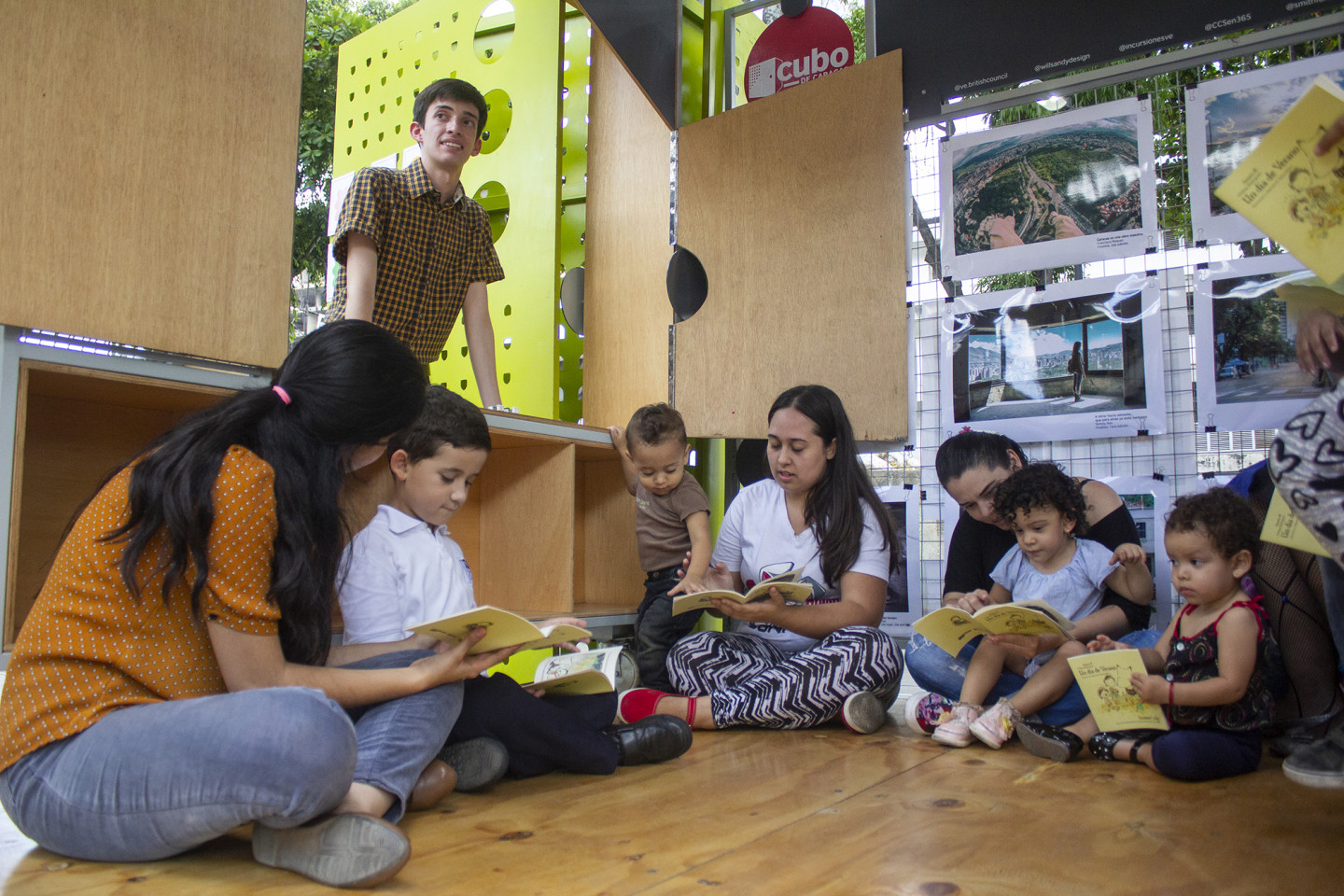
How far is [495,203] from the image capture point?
4293mm

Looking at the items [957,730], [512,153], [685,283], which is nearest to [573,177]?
[512,153]

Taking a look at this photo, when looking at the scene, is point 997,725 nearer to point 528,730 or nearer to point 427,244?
point 528,730

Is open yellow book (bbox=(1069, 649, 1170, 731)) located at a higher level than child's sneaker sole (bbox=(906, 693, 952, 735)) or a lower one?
higher

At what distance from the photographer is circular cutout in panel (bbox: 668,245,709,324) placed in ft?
11.9

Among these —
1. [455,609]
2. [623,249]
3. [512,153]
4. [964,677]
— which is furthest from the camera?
[512,153]

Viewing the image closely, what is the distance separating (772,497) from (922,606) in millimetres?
714

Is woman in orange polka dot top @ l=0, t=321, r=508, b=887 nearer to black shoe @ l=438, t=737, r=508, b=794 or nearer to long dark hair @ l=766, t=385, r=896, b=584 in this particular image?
black shoe @ l=438, t=737, r=508, b=794

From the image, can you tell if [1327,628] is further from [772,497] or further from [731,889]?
[731,889]

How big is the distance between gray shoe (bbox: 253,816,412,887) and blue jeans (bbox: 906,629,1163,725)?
1.84m

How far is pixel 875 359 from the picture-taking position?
10.5 ft

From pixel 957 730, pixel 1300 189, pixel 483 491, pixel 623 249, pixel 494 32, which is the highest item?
pixel 494 32

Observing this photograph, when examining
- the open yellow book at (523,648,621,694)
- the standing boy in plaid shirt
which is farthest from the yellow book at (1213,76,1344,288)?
the standing boy in plaid shirt

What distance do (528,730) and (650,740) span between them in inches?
12.4

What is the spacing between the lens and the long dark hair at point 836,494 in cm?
288
